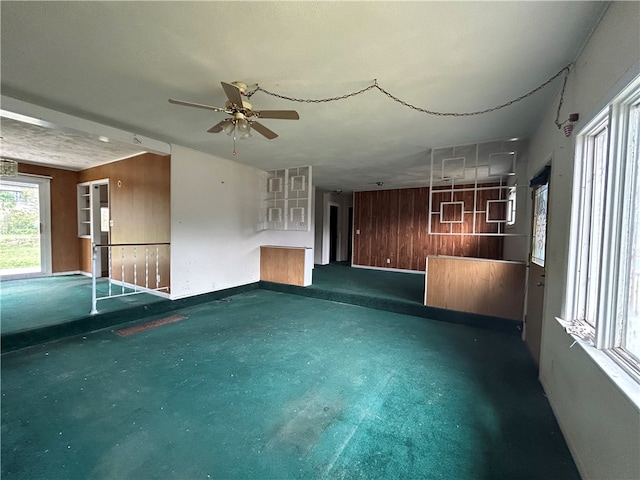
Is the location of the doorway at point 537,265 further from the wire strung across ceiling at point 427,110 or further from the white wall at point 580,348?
the wire strung across ceiling at point 427,110

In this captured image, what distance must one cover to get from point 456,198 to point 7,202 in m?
9.75

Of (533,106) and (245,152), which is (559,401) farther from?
(245,152)

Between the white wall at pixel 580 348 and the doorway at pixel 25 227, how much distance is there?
828 centimetres

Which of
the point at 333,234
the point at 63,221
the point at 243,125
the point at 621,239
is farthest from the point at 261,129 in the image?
the point at 333,234

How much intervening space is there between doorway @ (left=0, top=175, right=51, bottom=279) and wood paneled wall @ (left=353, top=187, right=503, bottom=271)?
23.9 feet

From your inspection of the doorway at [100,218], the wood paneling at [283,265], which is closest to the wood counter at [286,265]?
the wood paneling at [283,265]

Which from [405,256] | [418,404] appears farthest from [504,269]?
[405,256]

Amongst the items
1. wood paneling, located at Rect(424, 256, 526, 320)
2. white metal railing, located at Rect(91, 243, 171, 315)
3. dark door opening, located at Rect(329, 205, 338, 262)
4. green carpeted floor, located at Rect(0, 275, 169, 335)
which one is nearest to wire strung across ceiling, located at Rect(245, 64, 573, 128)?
wood paneling, located at Rect(424, 256, 526, 320)

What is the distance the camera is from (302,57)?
6.31 ft

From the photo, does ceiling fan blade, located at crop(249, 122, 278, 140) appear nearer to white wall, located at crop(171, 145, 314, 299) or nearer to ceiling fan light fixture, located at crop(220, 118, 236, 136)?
ceiling fan light fixture, located at crop(220, 118, 236, 136)

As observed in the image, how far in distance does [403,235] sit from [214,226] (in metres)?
4.95

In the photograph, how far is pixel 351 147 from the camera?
3.98m

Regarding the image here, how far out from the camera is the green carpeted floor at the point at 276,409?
1451mm

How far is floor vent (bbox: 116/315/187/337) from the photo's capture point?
3.27 meters
